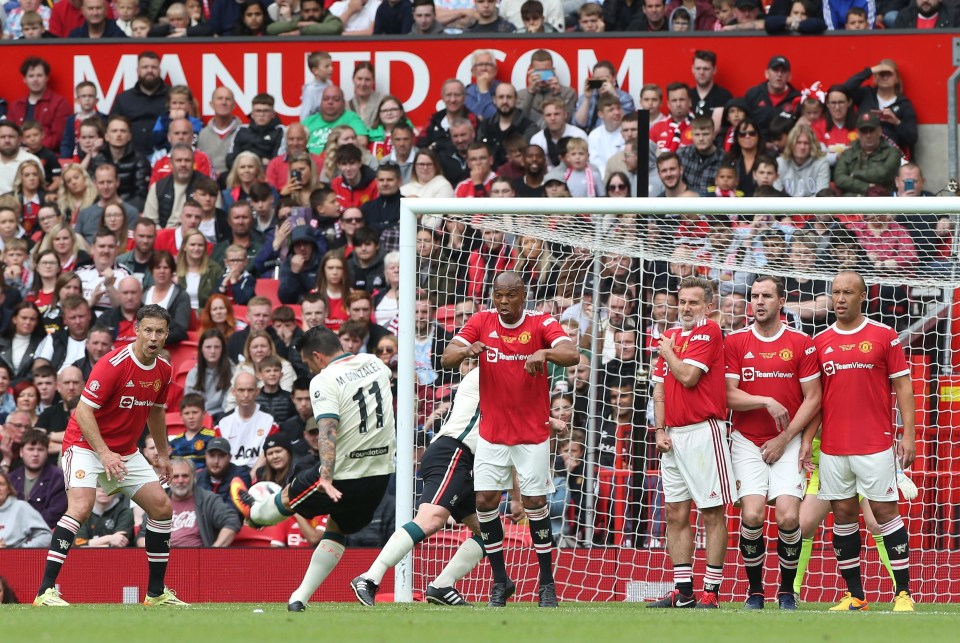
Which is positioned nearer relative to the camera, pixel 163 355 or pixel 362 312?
pixel 163 355

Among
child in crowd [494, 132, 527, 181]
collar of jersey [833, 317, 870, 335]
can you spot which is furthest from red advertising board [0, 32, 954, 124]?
collar of jersey [833, 317, 870, 335]

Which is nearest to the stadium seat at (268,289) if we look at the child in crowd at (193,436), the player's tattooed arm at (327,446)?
the child in crowd at (193,436)

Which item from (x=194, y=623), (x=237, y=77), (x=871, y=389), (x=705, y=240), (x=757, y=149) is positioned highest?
(x=237, y=77)

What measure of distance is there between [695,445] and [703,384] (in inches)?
16.8

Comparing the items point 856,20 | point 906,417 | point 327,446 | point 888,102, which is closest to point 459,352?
point 327,446

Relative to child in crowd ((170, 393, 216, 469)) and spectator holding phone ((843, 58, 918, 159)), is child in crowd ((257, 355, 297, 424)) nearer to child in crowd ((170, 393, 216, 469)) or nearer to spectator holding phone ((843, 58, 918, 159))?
child in crowd ((170, 393, 216, 469))

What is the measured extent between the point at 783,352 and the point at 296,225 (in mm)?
7108

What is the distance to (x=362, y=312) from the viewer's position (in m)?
14.6

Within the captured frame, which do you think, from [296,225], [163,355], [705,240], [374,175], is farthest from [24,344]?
[705,240]

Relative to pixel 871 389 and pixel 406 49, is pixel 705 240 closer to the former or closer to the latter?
pixel 871 389

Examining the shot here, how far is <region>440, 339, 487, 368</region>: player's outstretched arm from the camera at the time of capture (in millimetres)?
10047

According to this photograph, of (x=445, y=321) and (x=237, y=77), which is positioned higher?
(x=237, y=77)

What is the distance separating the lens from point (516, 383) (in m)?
10.4

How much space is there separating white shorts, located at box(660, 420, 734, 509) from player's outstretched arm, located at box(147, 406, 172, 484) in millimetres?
3619
